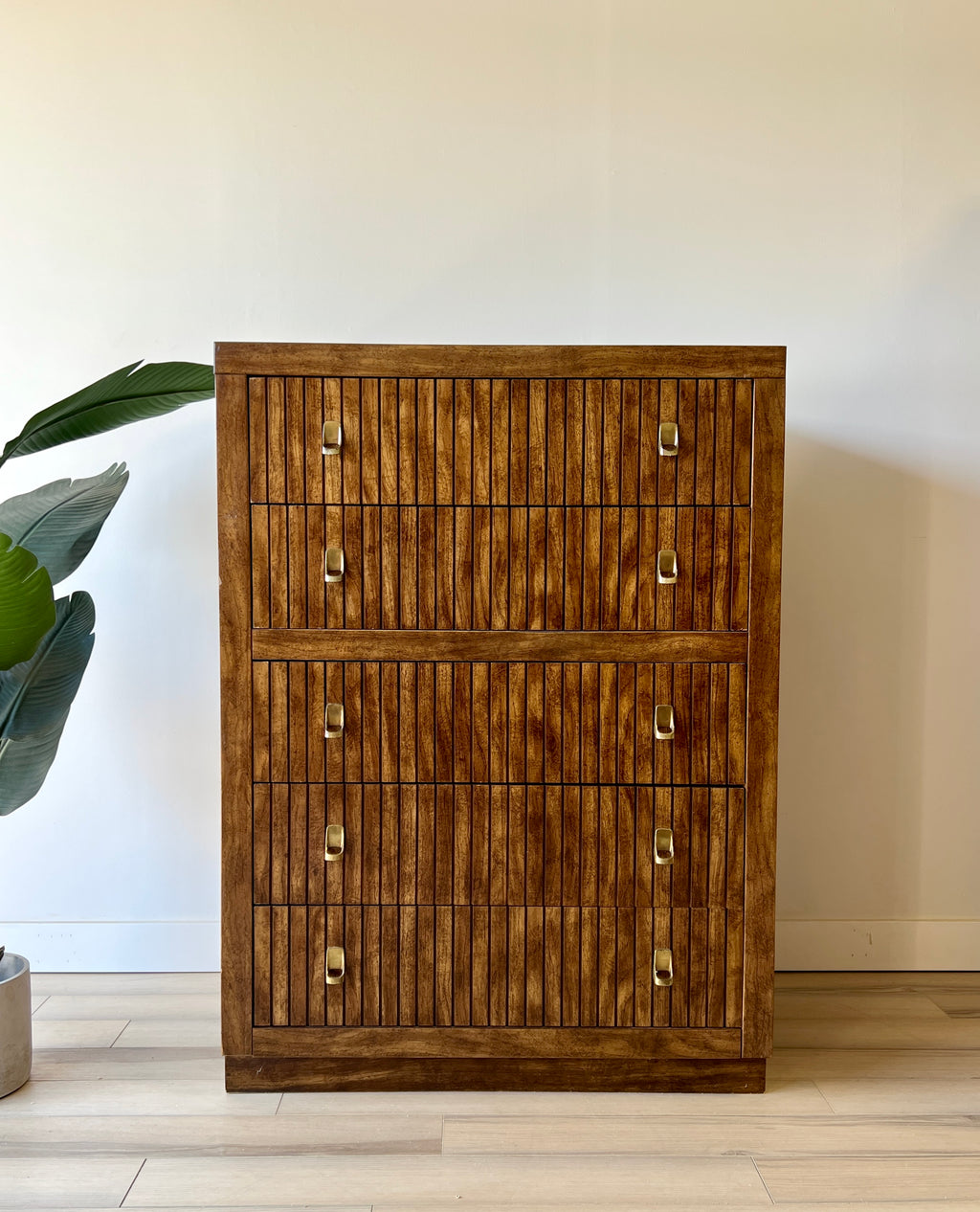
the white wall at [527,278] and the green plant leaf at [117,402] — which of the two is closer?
the green plant leaf at [117,402]

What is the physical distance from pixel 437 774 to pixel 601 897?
14.2 inches

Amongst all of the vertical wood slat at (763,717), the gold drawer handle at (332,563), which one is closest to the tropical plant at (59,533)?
the gold drawer handle at (332,563)

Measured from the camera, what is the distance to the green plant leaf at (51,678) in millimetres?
1641

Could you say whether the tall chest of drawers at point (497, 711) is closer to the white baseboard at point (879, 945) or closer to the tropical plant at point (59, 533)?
the tropical plant at point (59, 533)

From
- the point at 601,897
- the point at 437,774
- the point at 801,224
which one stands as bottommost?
the point at 601,897

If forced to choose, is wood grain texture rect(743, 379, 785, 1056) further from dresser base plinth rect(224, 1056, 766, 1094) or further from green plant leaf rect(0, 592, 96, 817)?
green plant leaf rect(0, 592, 96, 817)

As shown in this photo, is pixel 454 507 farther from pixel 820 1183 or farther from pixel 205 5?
pixel 205 5

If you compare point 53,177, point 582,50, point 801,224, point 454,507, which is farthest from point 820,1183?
point 53,177

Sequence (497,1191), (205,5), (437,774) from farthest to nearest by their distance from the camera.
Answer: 1. (205,5)
2. (437,774)
3. (497,1191)

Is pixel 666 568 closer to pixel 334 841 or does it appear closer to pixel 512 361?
pixel 512 361

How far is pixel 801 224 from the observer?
81.7 inches

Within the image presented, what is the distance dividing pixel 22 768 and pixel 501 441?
40.1 inches

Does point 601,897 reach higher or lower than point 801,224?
lower

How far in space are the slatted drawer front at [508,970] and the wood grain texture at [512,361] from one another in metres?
0.92
